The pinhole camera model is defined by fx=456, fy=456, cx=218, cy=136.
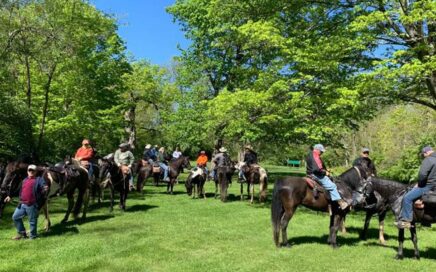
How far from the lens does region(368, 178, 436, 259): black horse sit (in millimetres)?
10344

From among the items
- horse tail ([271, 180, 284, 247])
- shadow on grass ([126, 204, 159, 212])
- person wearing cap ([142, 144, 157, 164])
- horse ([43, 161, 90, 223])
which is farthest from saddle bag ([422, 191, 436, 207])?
person wearing cap ([142, 144, 157, 164])

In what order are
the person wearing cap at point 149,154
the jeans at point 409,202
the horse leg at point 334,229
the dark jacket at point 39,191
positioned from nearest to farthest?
1. the jeans at point 409,202
2. the horse leg at point 334,229
3. the dark jacket at point 39,191
4. the person wearing cap at point 149,154

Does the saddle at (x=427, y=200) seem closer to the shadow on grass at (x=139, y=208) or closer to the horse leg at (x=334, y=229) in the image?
the horse leg at (x=334, y=229)

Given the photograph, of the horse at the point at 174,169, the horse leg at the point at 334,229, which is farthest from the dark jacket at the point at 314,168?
the horse at the point at 174,169

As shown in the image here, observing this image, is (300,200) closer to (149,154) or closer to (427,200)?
(427,200)

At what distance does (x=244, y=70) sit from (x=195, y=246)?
11115 millimetres

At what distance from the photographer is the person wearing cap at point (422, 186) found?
32.5ft

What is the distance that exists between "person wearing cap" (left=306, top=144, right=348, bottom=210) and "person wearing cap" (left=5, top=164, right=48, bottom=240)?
7.09m

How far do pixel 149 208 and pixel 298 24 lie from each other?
9347mm

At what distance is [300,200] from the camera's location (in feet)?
39.0

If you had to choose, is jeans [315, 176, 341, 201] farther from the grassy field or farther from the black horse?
the grassy field

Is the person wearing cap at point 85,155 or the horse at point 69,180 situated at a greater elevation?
the person wearing cap at point 85,155

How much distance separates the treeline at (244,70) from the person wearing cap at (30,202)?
8.49m

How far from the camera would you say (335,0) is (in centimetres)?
1727
